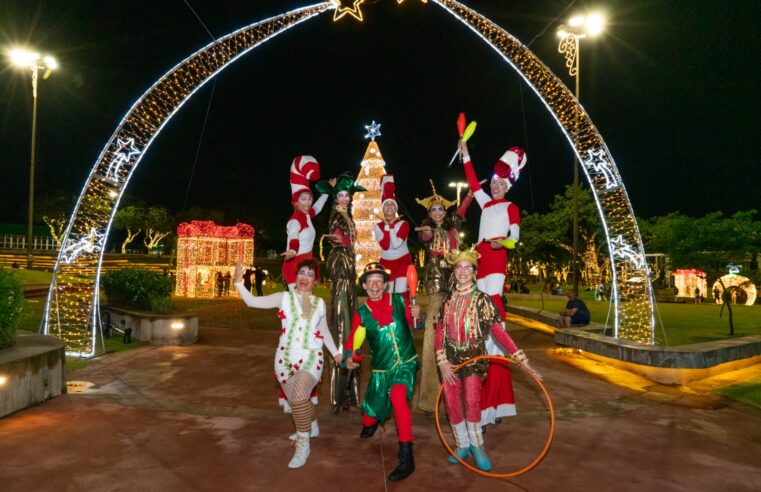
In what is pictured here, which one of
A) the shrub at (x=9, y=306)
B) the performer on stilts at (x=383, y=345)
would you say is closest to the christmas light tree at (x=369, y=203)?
the shrub at (x=9, y=306)

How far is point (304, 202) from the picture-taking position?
561 cm

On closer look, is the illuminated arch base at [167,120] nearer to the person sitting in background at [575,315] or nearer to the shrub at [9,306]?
the person sitting in background at [575,315]

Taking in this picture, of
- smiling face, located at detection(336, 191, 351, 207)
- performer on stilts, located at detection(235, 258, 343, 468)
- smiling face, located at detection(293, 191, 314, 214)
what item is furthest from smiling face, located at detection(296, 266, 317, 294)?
smiling face, located at detection(336, 191, 351, 207)

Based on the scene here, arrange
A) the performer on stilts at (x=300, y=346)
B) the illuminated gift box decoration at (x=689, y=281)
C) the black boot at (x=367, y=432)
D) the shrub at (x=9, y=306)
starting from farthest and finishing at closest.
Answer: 1. the illuminated gift box decoration at (x=689, y=281)
2. the shrub at (x=9, y=306)
3. the black boot at (x=367, y=432)
4. the performer on stilts at (x=300, y=346)

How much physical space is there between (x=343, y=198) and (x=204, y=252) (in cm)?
1959

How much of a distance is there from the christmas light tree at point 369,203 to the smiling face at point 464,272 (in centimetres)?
2151

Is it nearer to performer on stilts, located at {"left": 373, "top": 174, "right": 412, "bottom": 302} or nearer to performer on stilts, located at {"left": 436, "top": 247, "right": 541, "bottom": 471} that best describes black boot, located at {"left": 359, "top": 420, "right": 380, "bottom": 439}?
performer on stilts, located at {"left": 436, "top": 247, "right": 541, "bottom": 471}

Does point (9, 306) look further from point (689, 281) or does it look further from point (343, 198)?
point (689, 281)

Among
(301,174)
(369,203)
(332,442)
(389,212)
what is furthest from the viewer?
(369,203)

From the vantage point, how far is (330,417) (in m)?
5.56

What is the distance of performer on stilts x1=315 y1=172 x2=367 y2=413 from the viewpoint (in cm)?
568

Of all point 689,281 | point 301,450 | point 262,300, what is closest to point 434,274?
point 262,300

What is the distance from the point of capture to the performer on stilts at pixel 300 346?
420cm

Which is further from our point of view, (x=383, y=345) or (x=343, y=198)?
(x=343, y=198)
